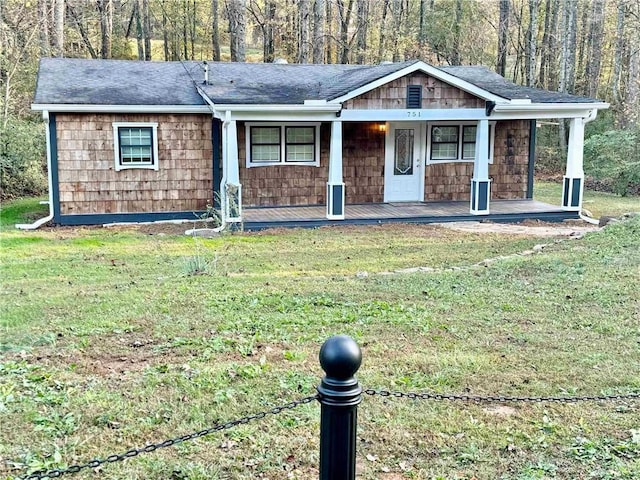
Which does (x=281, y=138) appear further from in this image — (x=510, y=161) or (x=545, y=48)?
(x=545, y=48)

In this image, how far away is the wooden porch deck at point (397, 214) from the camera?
13.6 m


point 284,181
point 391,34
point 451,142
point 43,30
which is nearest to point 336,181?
point 284,181

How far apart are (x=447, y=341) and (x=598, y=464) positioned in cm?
218

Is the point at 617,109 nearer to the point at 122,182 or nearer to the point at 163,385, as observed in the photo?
the point at 122,182

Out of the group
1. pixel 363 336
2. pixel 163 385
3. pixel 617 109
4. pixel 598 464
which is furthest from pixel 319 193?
pixel 617 109

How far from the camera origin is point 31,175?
57.6 ft

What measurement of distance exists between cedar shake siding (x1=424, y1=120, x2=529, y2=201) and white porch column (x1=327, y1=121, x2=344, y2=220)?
3053 mm

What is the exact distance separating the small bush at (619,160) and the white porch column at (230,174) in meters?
11.8

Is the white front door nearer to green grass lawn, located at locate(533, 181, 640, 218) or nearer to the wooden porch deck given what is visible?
the wooden porch deck

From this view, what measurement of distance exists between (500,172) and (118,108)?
9.13m

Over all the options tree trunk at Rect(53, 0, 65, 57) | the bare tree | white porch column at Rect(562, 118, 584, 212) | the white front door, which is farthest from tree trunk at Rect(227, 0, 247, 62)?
white porch column at Rect(562, 118, 584, 212)

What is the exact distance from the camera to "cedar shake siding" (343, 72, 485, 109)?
46.0ft

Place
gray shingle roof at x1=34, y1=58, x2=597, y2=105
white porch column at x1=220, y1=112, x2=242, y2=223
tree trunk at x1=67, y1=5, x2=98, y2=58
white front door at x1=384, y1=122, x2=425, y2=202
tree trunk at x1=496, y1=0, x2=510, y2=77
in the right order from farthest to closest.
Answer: tree trunk at x1=67, y1=5, x2=98, y2=58
tree trunk at x1=496, y1=0, x2=510, y2=77
white front door at x1=384, y1=122, x2=425, y2=202
gray shingle roof at x1=34, y1=58, x2=597, y2=105
white porch column at x1=220, y1=112, x2=242, y2=223

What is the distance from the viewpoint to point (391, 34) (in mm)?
32312
